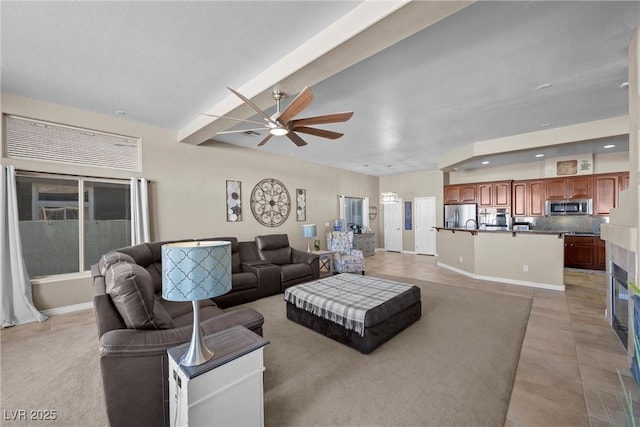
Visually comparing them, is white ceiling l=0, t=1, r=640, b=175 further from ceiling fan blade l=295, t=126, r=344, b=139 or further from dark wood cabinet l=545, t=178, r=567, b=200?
dark wood cabinet l=545, t=178, r=567, b=200

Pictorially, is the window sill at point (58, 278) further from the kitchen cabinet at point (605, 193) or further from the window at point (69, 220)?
the kitchen cabinet at point (605, 193)

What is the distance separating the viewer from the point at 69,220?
3775mm

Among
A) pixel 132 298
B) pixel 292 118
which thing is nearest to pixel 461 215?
pixel 292 118

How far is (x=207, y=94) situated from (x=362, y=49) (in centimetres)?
209

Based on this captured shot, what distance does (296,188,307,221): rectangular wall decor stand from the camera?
22.2 feet

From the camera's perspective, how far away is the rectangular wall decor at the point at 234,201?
5.35 metres

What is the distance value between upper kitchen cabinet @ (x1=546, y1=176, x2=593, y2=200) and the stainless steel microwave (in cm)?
10

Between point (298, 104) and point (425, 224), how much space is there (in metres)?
7.73

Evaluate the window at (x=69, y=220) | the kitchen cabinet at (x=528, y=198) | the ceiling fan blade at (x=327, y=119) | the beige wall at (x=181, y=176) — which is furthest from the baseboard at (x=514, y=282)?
the window at (x=69, y=220)

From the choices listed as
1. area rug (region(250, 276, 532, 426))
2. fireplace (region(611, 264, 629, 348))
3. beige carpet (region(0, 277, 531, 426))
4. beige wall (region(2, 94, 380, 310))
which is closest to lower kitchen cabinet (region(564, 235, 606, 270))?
fireplace (region(611, 264, 629, 348))

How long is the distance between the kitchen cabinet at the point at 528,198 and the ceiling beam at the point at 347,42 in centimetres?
683

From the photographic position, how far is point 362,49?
6.88ft

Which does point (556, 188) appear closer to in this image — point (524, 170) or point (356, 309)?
point (524, 170)

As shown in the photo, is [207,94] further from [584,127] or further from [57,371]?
[584,127]
